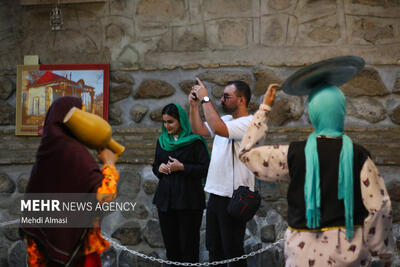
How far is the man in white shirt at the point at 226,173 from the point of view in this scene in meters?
3.27

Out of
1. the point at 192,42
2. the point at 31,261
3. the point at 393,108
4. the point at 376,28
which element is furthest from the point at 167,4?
the point at 31,261

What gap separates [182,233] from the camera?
3596 mm

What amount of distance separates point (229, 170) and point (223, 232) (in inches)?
17.9

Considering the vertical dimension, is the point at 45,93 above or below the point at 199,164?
above

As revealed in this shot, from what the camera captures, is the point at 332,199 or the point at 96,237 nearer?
the point at 332,199

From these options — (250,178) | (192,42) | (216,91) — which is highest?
(192,42)

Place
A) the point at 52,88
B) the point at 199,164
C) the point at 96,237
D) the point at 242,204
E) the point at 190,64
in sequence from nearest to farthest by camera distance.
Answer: the point at 96,237 → the point at 242,204 → the point at 199,164 → the point at 190,64 → the point at 52,88

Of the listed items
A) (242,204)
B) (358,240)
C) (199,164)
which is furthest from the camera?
(199,164)

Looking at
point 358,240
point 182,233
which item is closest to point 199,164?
point 182,233

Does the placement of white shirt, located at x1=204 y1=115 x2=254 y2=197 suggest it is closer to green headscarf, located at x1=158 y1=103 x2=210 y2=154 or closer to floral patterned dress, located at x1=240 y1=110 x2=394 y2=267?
green headscarf, located at x1=158 y1=103 x2=210 y2=154

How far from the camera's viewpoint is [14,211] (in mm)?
4750

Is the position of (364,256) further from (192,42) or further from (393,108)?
(192,42)

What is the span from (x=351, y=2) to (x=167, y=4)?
1841 mm

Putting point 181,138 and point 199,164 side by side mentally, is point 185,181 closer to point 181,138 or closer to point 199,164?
point 199,164
